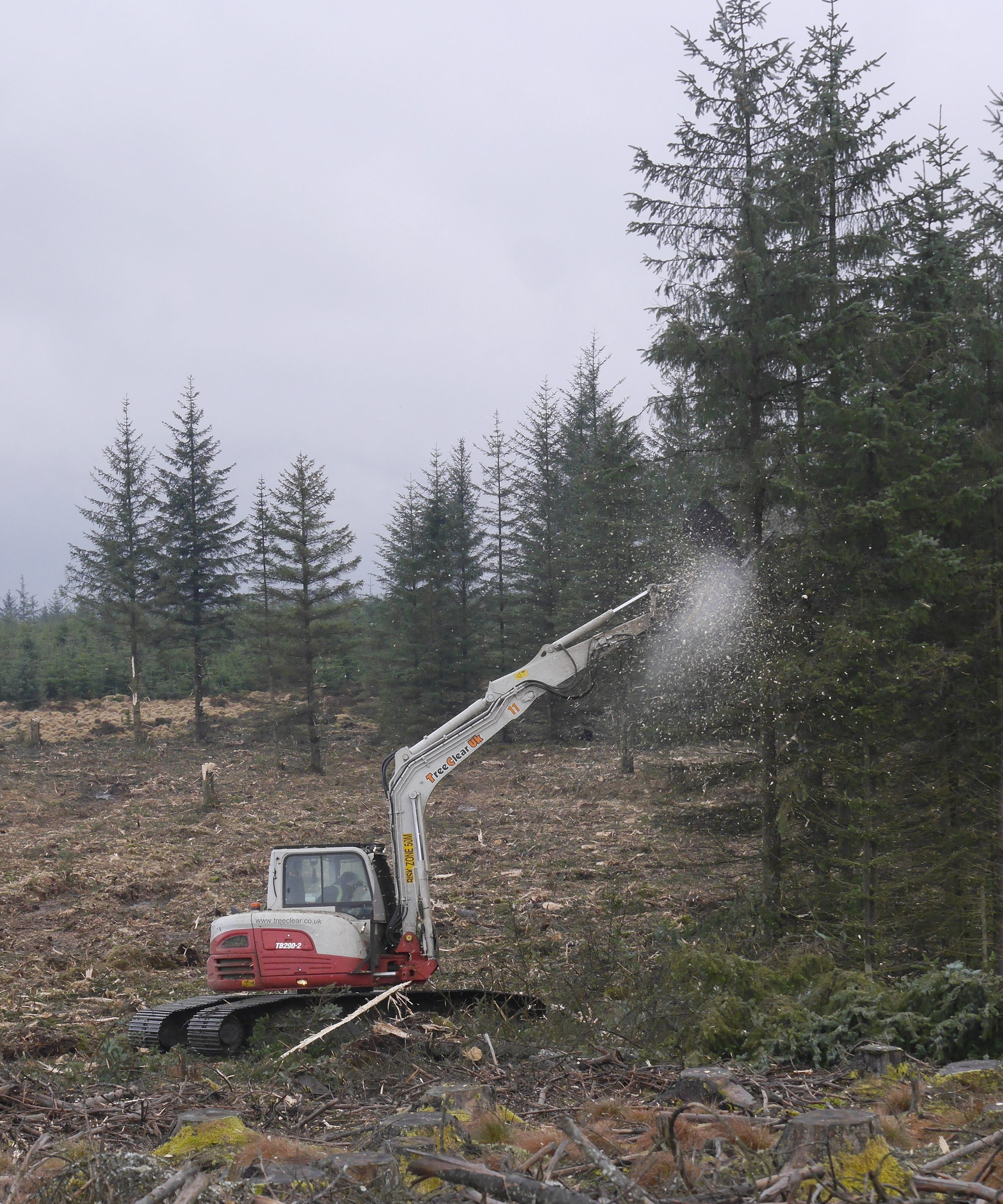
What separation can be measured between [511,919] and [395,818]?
14.0 ft

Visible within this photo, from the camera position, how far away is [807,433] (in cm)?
1414

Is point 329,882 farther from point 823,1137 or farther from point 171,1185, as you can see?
point 823,1137

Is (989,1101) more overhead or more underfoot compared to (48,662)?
more underfoot

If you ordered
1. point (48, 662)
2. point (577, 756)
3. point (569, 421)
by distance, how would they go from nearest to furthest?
point (577, 756)
point (569, 421)
point (48, 662)

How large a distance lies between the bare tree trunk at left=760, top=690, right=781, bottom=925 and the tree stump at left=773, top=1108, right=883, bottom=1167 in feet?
31.2

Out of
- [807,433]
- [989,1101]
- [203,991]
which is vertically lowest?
[203,991]

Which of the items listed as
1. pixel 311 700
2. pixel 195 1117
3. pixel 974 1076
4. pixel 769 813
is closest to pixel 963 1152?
pixel 974 1076

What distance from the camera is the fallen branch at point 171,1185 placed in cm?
383

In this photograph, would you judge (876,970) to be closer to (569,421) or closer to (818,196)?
(818,196)

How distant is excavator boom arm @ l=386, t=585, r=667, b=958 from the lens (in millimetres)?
11766

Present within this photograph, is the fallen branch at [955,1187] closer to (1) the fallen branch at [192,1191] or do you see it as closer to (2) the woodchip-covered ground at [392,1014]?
(2) the woodchip-covered ground at [392,1014]

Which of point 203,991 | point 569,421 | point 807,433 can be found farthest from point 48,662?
point 807,433

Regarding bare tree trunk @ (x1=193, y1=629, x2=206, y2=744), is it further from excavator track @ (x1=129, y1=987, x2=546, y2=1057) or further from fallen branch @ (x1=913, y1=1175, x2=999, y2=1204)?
fallen branch @ (x1=913, y1=1175, x2=999, y2=1204)

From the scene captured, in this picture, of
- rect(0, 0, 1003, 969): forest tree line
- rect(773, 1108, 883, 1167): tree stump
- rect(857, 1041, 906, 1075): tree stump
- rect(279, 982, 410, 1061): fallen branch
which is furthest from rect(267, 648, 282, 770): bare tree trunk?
rect(773, 1108, 883, 1167): tree stump
